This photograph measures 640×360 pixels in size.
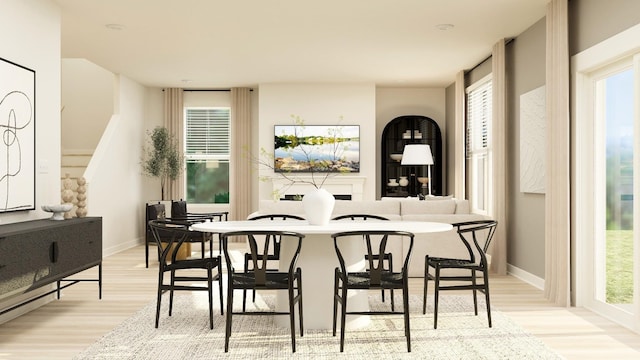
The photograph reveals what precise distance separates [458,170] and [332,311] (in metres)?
5.69

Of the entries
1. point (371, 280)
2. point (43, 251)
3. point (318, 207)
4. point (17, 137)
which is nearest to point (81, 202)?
point (17, 137)

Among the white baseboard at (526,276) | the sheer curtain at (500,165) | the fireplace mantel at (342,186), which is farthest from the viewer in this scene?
the fireplace mantel at (342,186)

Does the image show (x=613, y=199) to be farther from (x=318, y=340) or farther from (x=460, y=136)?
(x=460, y=136)

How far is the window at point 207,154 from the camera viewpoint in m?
11.6

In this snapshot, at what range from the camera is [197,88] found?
37.5 feet

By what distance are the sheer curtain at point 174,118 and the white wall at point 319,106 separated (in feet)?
A: 5.26

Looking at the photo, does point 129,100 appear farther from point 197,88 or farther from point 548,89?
point 548,89

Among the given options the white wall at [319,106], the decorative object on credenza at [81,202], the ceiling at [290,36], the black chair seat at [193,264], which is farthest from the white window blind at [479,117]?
the decorative object on credenza at [81,202]

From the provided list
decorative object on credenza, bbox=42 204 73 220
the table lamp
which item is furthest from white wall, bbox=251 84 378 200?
decorative object on credenza, bbox=42 204 73 220

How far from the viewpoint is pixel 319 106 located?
→ 428 inches

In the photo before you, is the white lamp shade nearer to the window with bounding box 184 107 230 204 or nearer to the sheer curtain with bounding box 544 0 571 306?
the window with bounding box 184 107 230 204

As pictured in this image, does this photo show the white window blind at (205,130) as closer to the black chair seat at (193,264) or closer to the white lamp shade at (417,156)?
Answer: the white lamp shade at (417,156)

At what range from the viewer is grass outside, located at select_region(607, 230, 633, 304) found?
483 cm

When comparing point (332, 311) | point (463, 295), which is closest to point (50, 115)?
point (332, 311)
